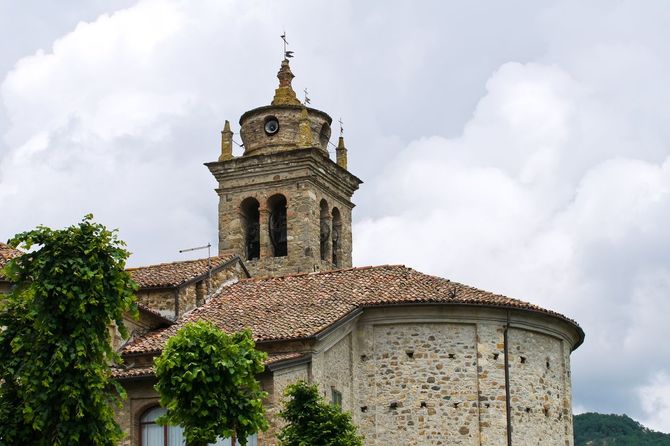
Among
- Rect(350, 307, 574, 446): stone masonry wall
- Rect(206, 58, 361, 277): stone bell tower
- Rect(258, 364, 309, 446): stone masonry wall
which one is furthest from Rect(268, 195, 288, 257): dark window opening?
Rect(258, 364, 309, 446): stone masonry wall

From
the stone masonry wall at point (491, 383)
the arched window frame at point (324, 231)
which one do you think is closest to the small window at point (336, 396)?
the stone masonry wall at point (491, 383)

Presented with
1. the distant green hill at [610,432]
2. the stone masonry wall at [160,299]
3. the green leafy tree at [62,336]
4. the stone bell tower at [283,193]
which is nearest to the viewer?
the green leafy tree at [62,336]

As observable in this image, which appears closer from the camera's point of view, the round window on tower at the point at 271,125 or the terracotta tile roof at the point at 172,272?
the terracotta tile roof at the point at 172,272

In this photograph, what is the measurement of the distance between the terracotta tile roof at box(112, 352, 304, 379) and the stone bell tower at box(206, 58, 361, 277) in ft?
69.8

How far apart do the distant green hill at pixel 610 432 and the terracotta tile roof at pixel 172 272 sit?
47757 mm

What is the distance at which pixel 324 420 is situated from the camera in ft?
115

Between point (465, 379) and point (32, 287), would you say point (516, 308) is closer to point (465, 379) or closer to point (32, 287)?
point (465, 379)

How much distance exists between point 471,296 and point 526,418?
12.1 ft

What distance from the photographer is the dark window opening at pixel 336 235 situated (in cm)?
6381

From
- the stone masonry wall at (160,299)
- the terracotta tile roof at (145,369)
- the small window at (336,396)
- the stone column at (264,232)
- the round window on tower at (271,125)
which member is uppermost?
the round window on tower at (271,125)

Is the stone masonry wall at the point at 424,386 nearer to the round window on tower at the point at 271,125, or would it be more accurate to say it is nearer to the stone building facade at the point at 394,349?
the stone building facade at the point at 394,349

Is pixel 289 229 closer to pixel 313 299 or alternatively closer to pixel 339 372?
pixel 313 299

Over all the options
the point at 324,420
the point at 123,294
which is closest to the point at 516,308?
the point at 324,420

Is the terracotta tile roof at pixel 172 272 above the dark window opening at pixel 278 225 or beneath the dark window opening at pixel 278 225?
beneath
